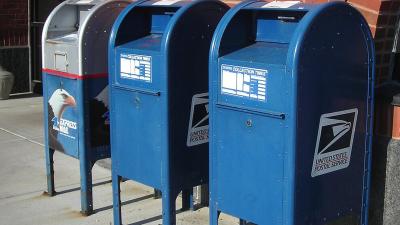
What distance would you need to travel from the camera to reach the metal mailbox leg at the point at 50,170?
5359 mm

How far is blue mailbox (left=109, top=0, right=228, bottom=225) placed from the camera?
4.04m

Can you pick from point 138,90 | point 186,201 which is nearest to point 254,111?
point 138,90

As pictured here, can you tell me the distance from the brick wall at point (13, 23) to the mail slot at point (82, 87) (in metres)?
5.26

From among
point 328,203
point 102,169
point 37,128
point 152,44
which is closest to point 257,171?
point 328,203

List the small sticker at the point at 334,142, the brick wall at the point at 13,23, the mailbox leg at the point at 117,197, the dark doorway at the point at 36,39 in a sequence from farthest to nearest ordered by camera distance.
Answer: the dark doorway at the point at 36,39 < the brick wall at the point at 13,23 < the mailbox leg at the point at 117,197 < the small sticker at the point at 334,142

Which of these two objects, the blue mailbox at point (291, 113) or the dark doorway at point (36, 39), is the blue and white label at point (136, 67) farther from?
the dark doorway at point (36, 39)

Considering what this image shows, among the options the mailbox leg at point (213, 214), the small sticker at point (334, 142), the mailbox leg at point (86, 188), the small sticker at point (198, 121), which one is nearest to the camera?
the small sticker at point (334, 142)

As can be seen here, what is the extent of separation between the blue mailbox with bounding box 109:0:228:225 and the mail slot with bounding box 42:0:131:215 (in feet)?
1.57

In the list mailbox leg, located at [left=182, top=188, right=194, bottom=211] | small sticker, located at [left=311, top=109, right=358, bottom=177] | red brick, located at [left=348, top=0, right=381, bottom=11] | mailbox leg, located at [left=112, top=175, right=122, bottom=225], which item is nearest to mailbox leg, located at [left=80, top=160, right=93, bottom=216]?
mailbox leg, located at [left=112, top=175, right=122, bottom=225]

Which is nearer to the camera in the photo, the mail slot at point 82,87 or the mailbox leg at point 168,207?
the mailbox leg at point 168,207

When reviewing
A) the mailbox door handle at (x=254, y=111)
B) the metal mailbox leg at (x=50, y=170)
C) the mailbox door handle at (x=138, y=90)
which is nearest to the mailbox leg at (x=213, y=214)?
the mailbox door handle at (x=254, y=111)

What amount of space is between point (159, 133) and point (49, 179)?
170 cm

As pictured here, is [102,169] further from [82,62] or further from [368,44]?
[368,44]

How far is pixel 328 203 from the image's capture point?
3.50 meters
